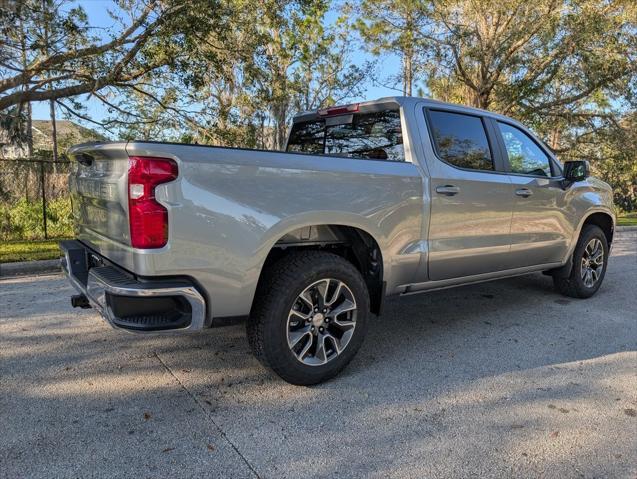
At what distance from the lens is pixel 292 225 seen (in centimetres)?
301

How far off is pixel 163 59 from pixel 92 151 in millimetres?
6619

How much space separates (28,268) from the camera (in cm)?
693

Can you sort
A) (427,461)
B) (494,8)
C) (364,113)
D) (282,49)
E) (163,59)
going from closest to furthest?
(427,461), (364,113), (163,59), (494,8), (282,49)

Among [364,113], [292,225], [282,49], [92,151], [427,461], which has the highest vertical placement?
[282,49]

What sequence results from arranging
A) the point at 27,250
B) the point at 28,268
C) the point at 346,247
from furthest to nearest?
the point at 27,250
the point at 28,268
the point at 346,247

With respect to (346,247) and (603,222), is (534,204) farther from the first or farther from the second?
(346,247)

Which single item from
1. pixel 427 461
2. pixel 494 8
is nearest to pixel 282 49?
pixel 494 8

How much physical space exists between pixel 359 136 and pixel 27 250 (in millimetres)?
6895

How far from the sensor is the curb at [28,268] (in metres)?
6.75

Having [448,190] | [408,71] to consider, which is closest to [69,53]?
[448,190]

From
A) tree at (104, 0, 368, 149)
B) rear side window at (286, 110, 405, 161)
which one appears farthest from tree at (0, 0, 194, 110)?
rear side window at (286, 110, 405, 161)

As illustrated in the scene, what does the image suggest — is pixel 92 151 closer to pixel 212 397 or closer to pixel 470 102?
pixel 212 397

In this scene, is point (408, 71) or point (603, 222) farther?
point (408, 71)

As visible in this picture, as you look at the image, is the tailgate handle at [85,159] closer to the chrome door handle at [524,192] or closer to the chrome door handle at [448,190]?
the chrome door handle at [448,190]
